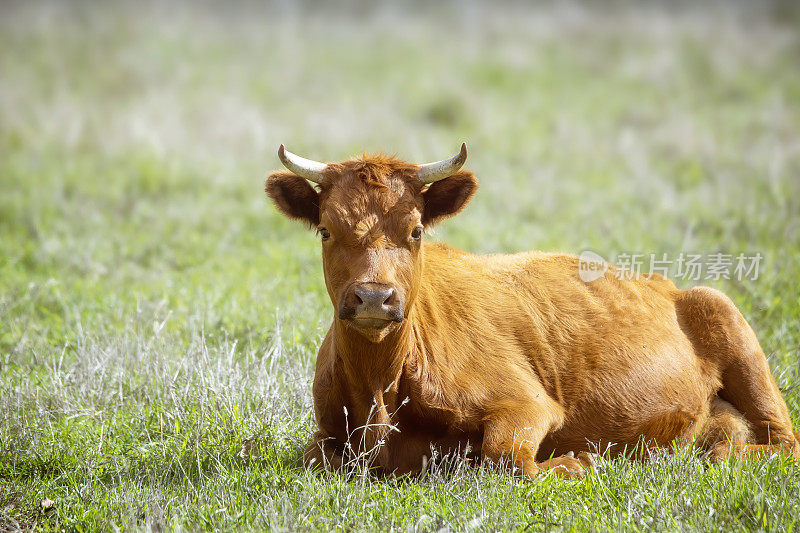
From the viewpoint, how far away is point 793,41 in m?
20.3

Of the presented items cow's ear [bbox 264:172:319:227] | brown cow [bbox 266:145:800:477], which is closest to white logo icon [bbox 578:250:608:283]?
brown cow [bbox 266:145:800:477]

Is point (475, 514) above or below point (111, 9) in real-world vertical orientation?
below

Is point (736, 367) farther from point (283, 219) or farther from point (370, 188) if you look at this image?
point (283, 219)

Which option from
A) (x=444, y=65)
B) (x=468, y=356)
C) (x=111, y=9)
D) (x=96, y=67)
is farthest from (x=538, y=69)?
(x=468, y=356)

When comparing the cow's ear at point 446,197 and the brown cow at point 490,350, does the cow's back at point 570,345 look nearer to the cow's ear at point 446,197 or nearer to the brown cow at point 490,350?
the brown cow at point 490,350

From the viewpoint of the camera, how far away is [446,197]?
5117 mm

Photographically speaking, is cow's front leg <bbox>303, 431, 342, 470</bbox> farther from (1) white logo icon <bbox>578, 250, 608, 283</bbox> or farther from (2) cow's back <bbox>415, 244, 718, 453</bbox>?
(1) white logo icon <bbox>578, 250, 608, 283</bbox>

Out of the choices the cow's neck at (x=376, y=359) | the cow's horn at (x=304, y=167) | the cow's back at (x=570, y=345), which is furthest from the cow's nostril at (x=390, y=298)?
the cow's horn at (x=304, y=167)

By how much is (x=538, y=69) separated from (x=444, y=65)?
213 cm

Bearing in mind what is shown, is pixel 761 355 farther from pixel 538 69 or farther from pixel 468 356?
pixel 538 69

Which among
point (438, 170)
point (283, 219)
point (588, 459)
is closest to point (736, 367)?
point (588, 459)

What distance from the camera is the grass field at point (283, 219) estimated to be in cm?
436

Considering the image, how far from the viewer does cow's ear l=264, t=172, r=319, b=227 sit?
16.4ft

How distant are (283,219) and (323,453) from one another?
5.64 metres
